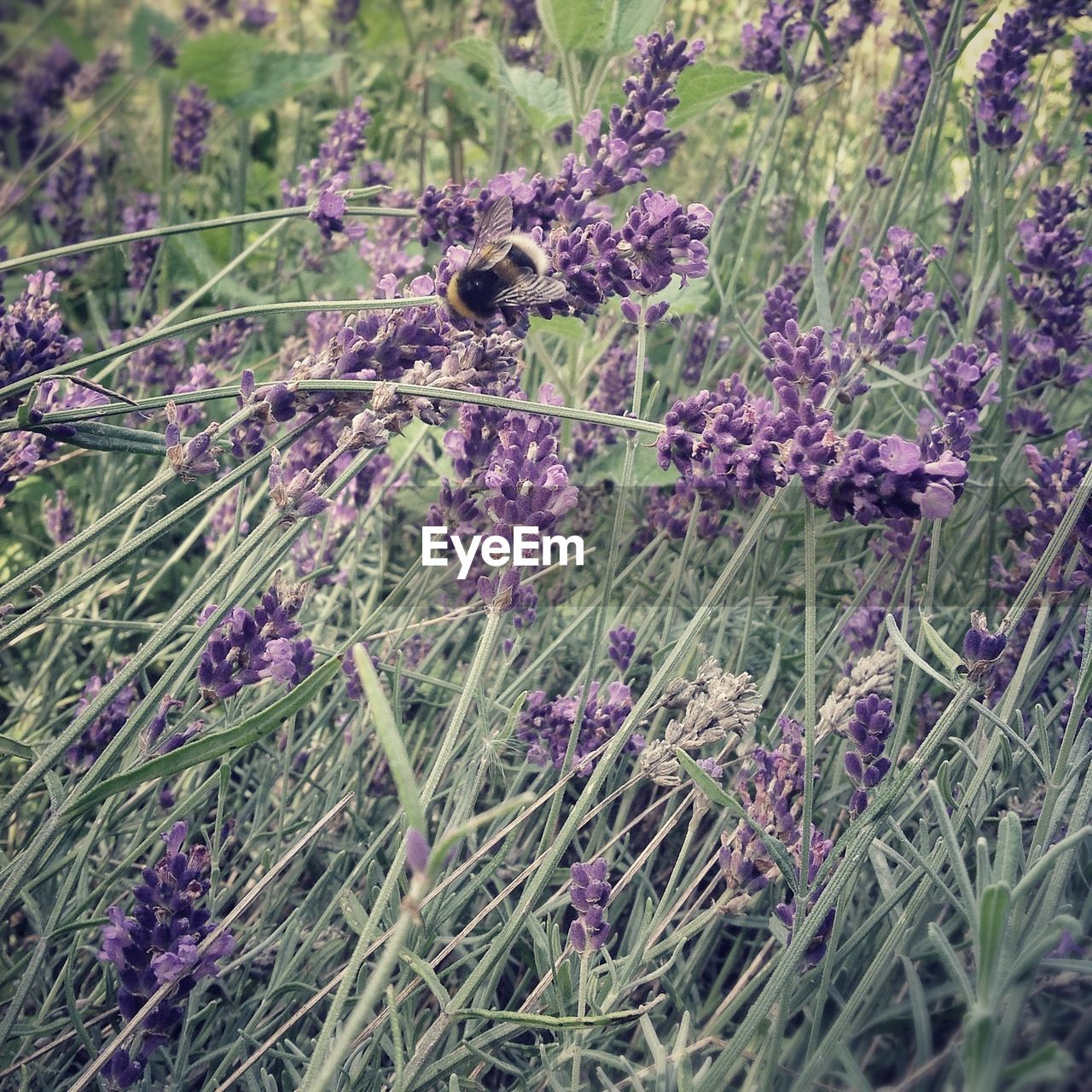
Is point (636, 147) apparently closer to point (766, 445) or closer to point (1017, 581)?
point (766, 445)

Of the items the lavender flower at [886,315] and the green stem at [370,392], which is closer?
the green stem at [370,392]

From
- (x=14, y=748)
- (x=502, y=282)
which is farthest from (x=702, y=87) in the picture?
(x=14, y=748)

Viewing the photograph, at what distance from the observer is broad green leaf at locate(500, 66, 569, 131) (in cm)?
224

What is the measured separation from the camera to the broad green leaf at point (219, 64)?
3131mm

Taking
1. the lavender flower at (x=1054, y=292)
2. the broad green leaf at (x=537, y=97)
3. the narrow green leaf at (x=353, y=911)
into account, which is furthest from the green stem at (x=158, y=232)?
the lavender flower at (x=1054, y=292)

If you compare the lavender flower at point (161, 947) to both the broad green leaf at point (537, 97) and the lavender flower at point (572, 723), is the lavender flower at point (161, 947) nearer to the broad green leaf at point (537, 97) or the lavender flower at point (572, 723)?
the lavender flower at point (572, 723)

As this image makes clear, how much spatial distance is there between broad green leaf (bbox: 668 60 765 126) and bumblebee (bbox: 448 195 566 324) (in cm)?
116

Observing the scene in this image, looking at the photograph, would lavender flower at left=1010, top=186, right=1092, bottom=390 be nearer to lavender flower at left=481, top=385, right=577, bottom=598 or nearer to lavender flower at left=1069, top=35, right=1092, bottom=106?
lavender flower at left=1069, top=35, right=1092, bottom=106

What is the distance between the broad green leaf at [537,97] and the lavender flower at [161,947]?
5.88 ft

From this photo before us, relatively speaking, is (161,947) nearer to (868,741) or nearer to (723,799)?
(723,799)

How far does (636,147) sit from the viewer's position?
5.08 feet

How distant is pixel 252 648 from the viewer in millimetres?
1158

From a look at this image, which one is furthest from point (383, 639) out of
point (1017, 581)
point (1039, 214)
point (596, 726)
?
point (1039, 214)

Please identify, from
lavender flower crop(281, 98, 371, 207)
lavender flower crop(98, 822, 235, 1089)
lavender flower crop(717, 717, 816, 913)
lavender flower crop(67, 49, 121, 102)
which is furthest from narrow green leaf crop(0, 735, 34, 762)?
lavender flower crop(67, 49, 121, 102)
